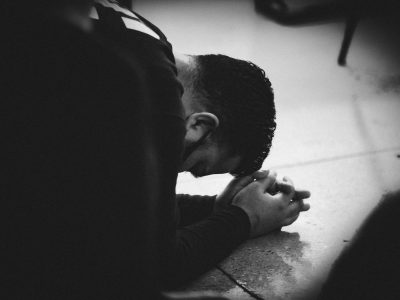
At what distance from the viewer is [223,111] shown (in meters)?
1.14

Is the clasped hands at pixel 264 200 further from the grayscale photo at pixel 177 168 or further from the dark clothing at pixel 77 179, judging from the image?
the dark clothing at pixel 77 179

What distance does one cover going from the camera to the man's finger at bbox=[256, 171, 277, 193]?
4.54 ft

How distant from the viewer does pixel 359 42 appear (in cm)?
337

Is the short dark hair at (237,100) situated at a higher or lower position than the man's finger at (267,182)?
higher

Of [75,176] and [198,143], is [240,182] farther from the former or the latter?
[75,176]

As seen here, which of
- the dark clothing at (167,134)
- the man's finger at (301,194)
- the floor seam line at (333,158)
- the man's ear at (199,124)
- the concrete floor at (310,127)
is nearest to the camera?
the dark clothing at (167,134)

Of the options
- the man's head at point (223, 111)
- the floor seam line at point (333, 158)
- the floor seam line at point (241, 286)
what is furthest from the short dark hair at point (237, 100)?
the floor seam line at point (333, 158)

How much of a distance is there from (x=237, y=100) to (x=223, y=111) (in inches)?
2.2

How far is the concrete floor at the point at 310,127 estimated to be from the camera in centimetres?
132

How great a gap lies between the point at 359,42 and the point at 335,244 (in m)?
2.44

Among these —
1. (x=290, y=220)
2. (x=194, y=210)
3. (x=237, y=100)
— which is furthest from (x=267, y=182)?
(x=237, y=100)

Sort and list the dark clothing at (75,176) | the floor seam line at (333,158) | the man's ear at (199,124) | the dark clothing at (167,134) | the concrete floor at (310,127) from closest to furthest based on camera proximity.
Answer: the dark clothing at (75,176)
the dark clothing at (167,134)
the man's ear at (199,124)
the concrete floor at (310,127)
the floor seam line at (333,158)

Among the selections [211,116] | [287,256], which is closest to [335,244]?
[287,256]

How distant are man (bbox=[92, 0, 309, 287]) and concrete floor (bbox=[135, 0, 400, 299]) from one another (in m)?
0.11
